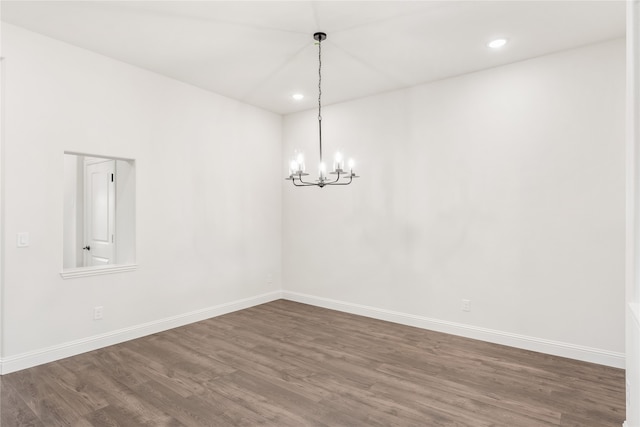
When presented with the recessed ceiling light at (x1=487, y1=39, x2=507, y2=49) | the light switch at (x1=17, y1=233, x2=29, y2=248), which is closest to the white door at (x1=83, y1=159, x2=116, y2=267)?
the light switch at (x1=17, y1=233, x2=29, y2=248)

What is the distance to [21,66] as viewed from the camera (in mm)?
3141

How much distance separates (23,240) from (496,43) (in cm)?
465

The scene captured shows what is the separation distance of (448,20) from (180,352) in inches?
155

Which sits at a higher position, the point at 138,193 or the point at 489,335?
the point at 138,193

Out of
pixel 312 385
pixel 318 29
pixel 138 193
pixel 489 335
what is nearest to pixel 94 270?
pixel 138 193

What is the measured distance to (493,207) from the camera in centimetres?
389

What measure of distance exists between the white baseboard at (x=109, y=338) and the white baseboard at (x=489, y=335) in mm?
1347

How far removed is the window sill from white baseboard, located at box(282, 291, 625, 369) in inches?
103

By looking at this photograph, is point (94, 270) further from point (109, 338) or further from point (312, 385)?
point (312, 385)

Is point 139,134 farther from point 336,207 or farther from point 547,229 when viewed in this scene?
point 547,229

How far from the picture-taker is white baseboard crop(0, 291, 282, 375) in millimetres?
3109

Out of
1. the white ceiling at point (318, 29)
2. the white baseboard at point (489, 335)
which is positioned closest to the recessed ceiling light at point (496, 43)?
the white ceiling at point (318, 29)

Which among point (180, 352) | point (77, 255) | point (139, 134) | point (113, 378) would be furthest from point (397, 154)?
point (77, 255)

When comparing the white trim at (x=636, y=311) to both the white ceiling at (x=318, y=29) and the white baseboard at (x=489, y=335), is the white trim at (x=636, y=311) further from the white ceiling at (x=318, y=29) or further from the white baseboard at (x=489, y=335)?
the white ceiling at (x=318, y=29)
